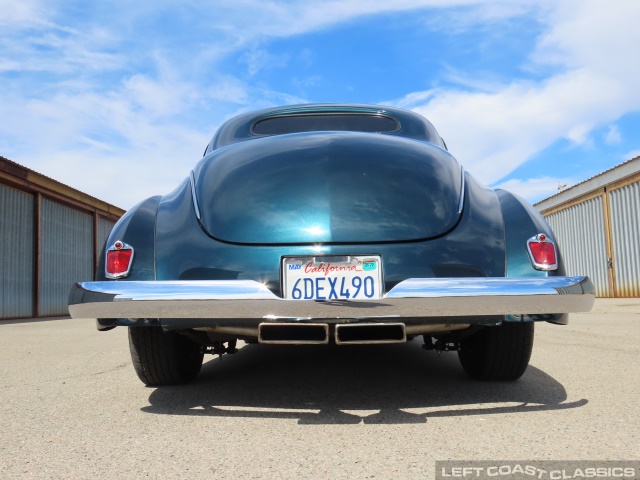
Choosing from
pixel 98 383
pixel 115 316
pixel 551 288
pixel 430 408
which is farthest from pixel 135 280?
pixel 551 288

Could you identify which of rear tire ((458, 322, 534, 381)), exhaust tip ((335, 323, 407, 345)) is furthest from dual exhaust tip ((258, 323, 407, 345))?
rear tire ((458, 322, 534, 381))

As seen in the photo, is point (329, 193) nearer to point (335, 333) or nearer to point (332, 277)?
point (332, 277)

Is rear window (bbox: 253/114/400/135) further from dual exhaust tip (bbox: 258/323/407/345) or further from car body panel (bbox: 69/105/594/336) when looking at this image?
dual exhaust tip (bbox: 258/323/407/345)

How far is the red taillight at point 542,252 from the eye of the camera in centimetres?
241

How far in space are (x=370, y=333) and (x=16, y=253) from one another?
13.2 metres

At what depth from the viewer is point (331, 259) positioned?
229 centimetres

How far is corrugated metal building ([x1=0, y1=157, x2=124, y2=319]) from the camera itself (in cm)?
1288

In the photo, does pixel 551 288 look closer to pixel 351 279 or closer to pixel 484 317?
pixel 484 317

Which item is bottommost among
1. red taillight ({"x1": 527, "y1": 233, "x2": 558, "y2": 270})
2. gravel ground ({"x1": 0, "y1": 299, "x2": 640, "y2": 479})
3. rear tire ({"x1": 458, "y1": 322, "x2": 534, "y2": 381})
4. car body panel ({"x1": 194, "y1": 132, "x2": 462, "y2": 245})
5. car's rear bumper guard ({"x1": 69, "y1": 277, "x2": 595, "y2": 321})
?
gravel ground ({"x1": 0, "y1": 299, "x2": 640, "y2": 479})

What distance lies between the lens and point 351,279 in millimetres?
2250

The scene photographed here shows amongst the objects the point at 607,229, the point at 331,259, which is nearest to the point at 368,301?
the point at 331,259

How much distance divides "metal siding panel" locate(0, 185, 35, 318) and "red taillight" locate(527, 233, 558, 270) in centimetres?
1286

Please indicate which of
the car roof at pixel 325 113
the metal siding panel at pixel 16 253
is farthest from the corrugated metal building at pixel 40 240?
the car roof at pixel 325 113

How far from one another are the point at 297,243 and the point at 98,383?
167 centimetres
